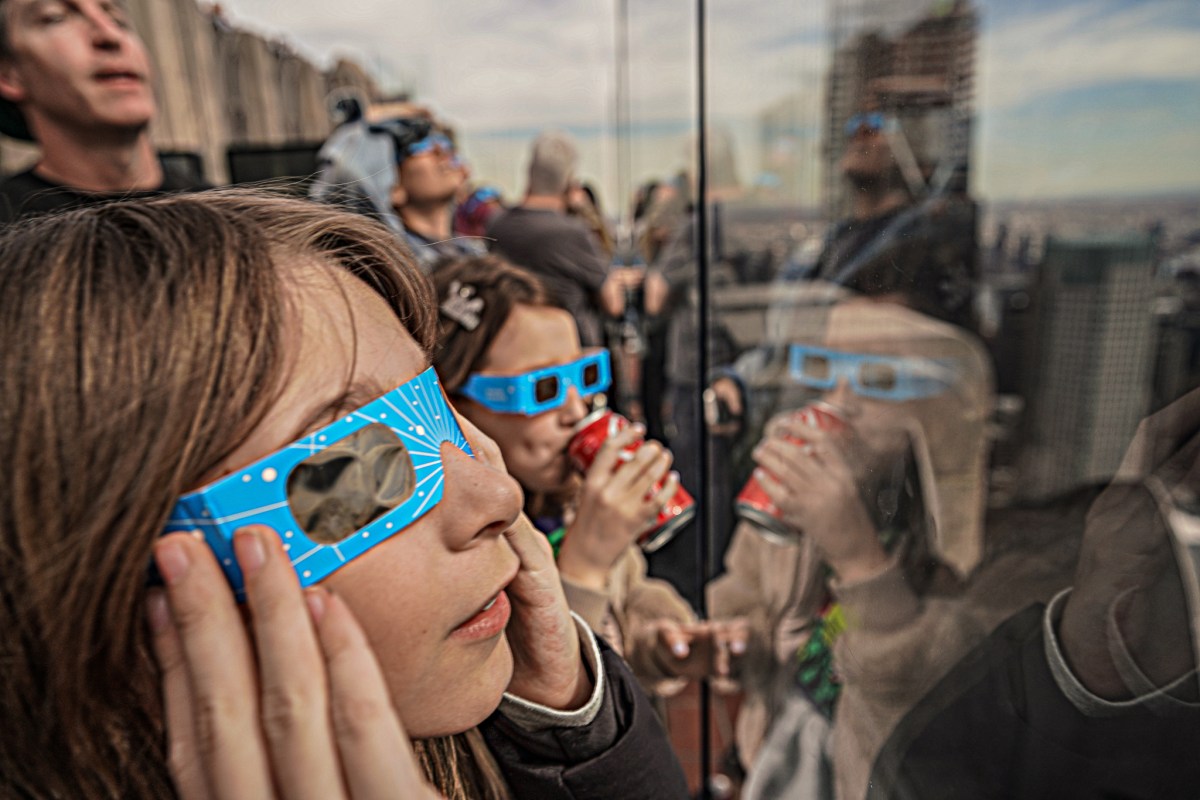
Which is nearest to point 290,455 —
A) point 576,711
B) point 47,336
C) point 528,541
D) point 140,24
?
point 47,336

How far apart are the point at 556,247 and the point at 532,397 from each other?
180 centimetres

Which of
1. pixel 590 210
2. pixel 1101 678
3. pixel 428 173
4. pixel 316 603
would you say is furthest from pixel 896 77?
pixel 590 210

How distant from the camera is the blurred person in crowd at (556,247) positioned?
2939mm

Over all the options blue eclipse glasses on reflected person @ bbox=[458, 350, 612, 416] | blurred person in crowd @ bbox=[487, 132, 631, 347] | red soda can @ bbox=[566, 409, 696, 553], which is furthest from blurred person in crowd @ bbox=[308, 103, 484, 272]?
red soda can @ bbox=[566, 409, 696, 553]

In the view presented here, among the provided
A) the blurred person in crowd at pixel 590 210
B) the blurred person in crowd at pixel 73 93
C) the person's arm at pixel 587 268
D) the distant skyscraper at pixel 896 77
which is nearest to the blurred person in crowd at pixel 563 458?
the distant skyscraper at pixel 896 77

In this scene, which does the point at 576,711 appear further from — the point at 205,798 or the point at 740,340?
the point at 740,340

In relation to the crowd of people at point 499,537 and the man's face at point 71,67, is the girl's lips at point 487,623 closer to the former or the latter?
the crowd of people at point 499,537

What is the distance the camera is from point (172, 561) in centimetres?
41

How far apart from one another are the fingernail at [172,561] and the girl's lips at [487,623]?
0.63 feet

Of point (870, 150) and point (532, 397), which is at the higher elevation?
point (870, 150)

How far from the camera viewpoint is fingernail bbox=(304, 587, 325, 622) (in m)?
0.44

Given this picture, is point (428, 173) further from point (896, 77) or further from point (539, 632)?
point (539, 632)

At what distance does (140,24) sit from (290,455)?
5.13 m

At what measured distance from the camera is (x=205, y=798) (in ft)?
1.37
